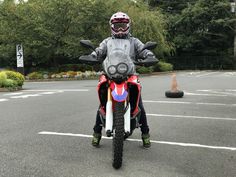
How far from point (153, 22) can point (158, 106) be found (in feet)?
80.1

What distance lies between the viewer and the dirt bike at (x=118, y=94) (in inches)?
215

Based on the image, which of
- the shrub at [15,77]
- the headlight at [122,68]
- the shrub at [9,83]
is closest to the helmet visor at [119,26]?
the headlight at [122,68]

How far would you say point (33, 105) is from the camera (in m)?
12.6

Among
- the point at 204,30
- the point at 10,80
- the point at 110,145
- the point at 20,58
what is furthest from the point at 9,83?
the point at 204,30

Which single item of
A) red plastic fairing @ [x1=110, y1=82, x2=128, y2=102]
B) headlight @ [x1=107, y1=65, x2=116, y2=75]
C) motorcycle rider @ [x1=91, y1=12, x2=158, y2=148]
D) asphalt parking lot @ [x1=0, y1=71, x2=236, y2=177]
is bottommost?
asphalt parking lot @ [x1=0, y1=71, x2=236, y2=177]

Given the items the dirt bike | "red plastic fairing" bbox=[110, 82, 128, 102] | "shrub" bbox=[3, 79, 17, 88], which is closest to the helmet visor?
the dirt bike

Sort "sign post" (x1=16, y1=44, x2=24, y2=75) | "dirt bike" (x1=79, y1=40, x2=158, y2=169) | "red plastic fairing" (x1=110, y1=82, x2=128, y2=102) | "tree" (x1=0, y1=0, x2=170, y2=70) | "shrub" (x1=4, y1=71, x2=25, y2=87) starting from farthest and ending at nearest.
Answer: "tree" (x1=0, y1=0, x2=170, y2=70) → "sign post" (x1=16, y1=44, x2=24, y2=75) → "shrub" (x1=4, y1=71, x2=25, y2=87) → "red plastic fairing" (x1=110, y1=82, x2=128, y2=102) → "dirt bike" (x1=79, y1=40, x2=158, y2=169)

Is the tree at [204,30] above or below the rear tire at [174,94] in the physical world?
above

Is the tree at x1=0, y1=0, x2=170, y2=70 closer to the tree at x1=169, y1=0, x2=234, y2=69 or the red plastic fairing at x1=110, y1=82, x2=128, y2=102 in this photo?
the tree at x1=169, y1=0, x2=234, y2=69

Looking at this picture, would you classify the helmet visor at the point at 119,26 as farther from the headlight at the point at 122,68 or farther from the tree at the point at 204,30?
the tree at the point at 204,30

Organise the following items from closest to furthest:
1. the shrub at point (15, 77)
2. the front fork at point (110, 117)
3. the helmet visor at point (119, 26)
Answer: the front fork at point (110, 117)
the helmet visor at point (119, 26)
the shrub at point (15, 77)

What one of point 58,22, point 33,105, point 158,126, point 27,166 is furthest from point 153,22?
point 27,166

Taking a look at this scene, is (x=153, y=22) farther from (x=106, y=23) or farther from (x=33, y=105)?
(x=33, y=105)

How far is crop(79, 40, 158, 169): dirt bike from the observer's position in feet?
17.9
